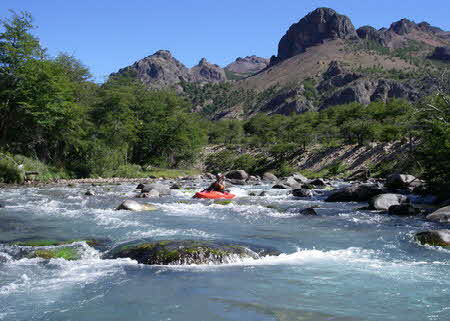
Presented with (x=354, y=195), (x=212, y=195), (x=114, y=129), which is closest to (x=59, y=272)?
(x=212, y=195)

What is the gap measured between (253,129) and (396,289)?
86484 millimetres

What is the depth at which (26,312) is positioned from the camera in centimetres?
525

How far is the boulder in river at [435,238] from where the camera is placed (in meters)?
9.08

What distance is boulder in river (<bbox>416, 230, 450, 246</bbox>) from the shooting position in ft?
29.8

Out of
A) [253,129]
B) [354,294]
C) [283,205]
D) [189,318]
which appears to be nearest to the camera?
[189,318]

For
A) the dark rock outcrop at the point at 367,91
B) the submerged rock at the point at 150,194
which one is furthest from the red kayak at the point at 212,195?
the dark rock outcrop at the point at 367,91

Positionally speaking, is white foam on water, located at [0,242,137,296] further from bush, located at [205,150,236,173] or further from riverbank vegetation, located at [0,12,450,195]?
bush, located at [205,150,236,173]

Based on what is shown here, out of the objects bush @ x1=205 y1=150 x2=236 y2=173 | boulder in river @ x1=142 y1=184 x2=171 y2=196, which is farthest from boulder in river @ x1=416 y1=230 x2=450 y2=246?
bush @ x1=205 y1=150 x2=236 y2=173

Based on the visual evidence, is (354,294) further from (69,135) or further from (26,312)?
(69,135)

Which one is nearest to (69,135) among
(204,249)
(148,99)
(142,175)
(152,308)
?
(142,175)

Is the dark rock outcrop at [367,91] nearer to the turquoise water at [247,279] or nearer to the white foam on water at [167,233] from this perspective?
the turquoise water at [247,279]

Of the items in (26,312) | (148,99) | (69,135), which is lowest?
(26,312)

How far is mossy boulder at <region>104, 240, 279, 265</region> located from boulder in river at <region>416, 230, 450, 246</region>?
12.4ft

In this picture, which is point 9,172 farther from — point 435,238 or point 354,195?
point 435,238
